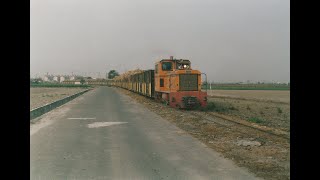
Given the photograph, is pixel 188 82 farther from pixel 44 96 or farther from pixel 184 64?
pixel 44 96

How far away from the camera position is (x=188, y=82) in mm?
22422

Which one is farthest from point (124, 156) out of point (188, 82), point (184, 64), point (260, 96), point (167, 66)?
point (260, 96)

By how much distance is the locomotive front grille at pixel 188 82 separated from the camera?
22.3 meters

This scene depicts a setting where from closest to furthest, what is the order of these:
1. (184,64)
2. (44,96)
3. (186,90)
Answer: (186,90) → (184,64) → (44,96)

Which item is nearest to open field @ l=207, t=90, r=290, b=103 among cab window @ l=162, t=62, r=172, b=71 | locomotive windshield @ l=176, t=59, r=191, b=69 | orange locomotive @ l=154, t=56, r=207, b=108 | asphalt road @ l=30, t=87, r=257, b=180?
locomotive windshield @ l=176, t=59, r=191, b=69

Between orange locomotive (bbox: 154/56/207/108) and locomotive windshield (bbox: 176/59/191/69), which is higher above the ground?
locomotive windshield (bbox: 176/59/191/69)

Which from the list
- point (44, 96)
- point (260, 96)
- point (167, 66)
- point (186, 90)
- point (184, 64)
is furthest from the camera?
point (260, 96)

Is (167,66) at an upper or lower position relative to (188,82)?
upper

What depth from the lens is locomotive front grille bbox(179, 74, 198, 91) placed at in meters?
22.3

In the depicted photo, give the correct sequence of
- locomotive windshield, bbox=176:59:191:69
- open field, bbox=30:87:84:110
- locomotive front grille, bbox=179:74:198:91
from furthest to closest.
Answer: open field, bbox=30:87:84:110, locomotive windshield, bbox=176:59:191:69, locomotive front grille, bbox=179:74:198:91

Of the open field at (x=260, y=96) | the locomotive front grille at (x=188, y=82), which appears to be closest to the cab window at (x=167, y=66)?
the locomotive front grille at (x=188, y=82)

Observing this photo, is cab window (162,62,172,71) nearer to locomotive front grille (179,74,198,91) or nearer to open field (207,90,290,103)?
locomotive front grille (179,74,198,91)
